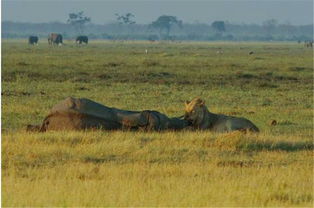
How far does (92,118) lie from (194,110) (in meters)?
1.45

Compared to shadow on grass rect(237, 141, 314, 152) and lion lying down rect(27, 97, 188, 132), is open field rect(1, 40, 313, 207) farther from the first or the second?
lion lying down rect(27, 97, 188, 132)

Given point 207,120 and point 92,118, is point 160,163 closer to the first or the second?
point 92,118

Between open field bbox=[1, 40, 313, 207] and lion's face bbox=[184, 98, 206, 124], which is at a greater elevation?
lion's face bbox=[184, 98, 206, 124]

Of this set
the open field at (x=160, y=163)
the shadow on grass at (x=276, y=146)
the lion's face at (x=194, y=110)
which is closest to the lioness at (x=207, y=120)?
the lion's face at (x=194, y=110)

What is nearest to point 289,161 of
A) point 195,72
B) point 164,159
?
point 164,159

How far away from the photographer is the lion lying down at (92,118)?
1174cm

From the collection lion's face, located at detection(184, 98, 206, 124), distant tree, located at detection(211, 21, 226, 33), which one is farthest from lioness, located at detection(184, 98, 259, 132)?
distant tree, located at detection(211, 21, 226, 33)

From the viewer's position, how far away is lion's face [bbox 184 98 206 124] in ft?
40.3

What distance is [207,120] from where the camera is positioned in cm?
1249

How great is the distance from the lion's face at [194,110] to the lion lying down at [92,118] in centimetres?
50

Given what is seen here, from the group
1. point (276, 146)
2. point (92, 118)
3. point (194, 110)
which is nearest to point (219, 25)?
point (194, 110)

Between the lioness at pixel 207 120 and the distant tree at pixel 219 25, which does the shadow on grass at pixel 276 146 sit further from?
the distant tree at pixel 219 25

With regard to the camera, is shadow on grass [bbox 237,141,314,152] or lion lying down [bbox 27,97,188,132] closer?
shadow on grass [bbox 237,141,314,152]

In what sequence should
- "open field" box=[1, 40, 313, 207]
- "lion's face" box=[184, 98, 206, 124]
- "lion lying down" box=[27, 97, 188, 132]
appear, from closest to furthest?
"open field" box=[1, 40, 313, 207] < "lion lying down" box=[27, 97, 188, 132] < "lion's face" box=[184, 98, 206, 124]
